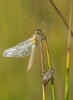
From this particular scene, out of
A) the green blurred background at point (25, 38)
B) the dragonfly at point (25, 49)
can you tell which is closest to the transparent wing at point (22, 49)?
the dragonfly at point (25, 49)

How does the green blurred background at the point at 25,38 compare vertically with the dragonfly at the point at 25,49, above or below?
above

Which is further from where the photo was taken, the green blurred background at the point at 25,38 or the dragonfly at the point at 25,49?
the green blurred background at the point at 25,38

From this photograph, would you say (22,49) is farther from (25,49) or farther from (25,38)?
(25,38)

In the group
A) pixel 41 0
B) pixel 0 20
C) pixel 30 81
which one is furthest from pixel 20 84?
pixel 41 0

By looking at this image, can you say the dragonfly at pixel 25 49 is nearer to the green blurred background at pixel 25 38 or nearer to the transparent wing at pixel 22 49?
the transparent wing at pixel 22 49

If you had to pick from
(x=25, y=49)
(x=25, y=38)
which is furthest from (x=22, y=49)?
(x=25, y=38)

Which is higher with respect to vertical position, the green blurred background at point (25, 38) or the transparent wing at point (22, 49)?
the green blurred background at point (25, 38)
